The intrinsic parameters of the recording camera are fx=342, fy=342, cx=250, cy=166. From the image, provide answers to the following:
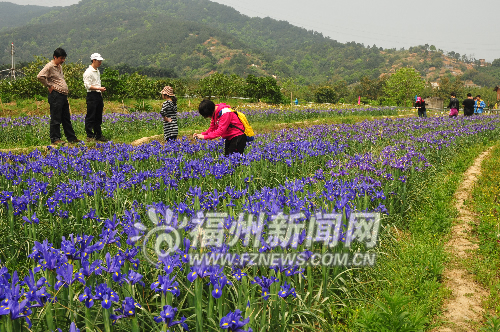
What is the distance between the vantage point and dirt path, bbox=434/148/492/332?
10.2ft

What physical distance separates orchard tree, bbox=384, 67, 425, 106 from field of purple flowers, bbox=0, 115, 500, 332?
74398 mm

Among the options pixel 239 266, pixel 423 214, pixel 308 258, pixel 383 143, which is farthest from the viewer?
pixel 383 143

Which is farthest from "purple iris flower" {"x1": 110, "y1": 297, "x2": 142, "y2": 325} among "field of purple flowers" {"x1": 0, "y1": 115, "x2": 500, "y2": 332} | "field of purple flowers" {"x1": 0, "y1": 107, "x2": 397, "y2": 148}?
"field of purple flowers" {"x1": 0, "y1": 107, "x2": 397, "y2": 148}

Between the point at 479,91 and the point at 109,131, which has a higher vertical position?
the point at 479,91

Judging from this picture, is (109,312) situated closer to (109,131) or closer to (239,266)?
(239,266)

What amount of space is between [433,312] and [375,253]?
849 millimetres

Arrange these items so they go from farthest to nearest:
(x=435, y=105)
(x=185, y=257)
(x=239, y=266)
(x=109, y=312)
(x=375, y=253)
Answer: (x=435, y=105), (x=375, y=253), (x=239, y=266), (x=185, y=257), (x=109, y=312)

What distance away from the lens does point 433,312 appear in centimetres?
316

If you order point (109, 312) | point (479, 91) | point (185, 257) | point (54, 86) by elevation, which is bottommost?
point (109, 312)

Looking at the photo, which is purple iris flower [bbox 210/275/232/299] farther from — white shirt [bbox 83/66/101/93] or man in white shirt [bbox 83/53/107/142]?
white shirt [bbox 83/66/101/93]

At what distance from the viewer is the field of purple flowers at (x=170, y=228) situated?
209 cm

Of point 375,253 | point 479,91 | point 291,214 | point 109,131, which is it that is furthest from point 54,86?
point 479,91

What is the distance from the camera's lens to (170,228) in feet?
10.1

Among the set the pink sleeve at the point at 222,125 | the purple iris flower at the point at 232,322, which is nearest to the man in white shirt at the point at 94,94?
the pink sleeve at the point at 222,125
